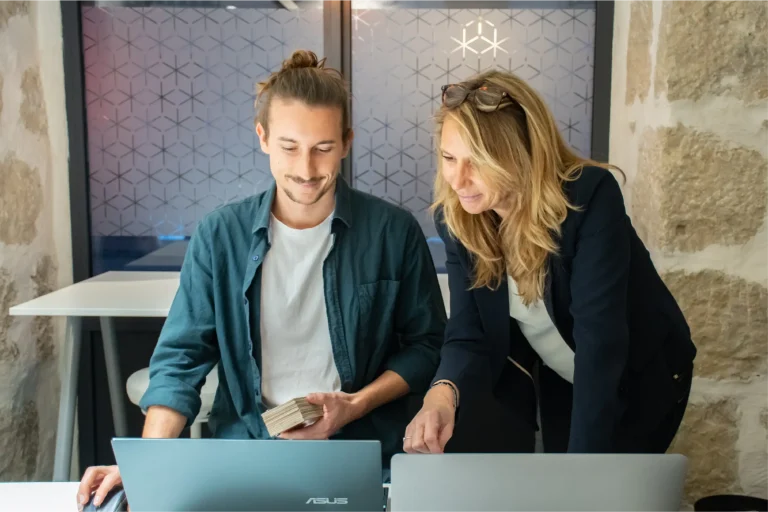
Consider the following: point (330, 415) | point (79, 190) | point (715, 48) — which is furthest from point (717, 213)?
point (79, 190)

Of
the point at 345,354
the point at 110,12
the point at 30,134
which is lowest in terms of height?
the point at 345,354

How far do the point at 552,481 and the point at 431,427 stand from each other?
354mm

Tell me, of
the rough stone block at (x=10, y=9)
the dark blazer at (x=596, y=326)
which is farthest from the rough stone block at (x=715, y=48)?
the rough stone block at (x=10, y=9)

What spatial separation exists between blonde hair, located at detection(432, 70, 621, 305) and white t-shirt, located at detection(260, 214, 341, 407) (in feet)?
1.21

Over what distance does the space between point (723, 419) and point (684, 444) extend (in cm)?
11

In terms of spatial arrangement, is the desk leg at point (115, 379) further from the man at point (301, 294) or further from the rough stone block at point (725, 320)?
the rough stone block at point (725, 320)

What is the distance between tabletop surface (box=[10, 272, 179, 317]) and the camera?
73.5 inches

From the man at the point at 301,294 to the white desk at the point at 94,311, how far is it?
0.46 m

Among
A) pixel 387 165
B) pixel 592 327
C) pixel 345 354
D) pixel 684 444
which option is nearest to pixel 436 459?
pixel 592 327

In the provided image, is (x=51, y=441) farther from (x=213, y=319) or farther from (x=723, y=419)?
(x=723, y=419)

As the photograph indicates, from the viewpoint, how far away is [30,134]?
87.7 inches

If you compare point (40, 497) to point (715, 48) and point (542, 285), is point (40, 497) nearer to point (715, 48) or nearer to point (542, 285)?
point (542, 285)

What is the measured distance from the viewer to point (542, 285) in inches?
49.1

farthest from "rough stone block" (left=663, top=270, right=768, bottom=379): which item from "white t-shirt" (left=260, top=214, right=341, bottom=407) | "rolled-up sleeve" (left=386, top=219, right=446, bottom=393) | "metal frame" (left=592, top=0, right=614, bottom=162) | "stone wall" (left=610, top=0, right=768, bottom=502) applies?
"white t-shirt" (left=260, top=214, right=341, bottom=407)
